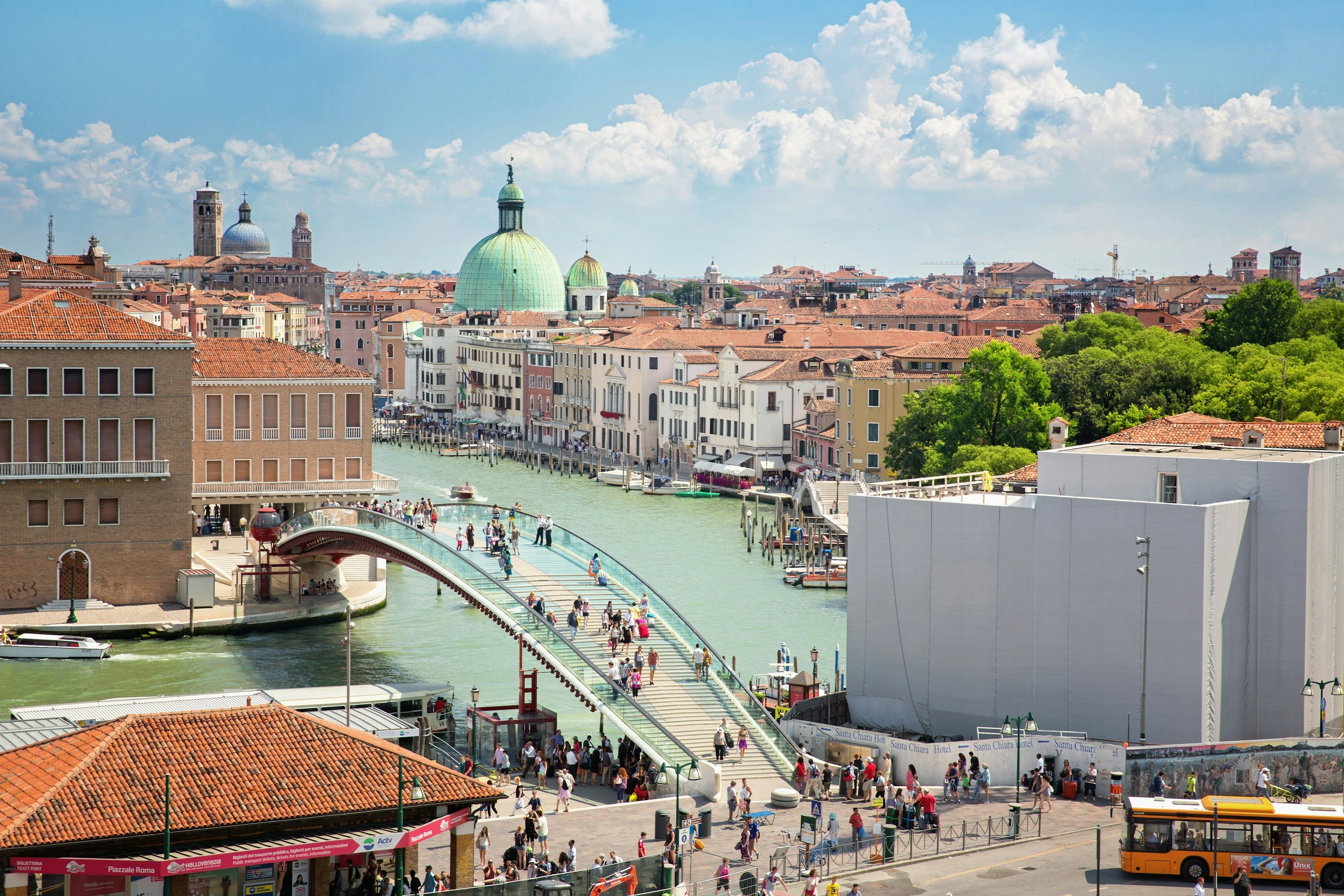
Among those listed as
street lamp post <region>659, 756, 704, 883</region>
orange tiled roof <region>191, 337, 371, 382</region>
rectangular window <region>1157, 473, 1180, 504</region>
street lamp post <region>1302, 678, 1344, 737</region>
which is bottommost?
street lamp post <region>659, 756, 704, 883</region>

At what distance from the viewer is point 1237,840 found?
1589 centimetres

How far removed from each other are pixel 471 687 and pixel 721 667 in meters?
6.36

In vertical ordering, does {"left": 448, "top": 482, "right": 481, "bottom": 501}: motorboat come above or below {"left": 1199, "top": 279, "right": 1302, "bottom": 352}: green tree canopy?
below

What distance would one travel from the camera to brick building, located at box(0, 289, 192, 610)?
1246 inches

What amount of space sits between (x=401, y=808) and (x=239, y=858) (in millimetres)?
1430

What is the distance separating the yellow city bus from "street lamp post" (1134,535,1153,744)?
14.7 feet


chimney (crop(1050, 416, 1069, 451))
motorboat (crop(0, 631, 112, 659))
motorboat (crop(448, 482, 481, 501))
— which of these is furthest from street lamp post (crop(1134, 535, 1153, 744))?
motorboat (crop(448, 482, 481, 501))

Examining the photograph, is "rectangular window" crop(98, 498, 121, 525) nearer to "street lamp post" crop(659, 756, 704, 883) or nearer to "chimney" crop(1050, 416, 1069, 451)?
"street lamp post" crop(659, 756, 704, 883)

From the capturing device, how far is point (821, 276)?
184 m

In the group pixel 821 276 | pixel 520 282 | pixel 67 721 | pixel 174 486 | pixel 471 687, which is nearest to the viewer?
pixel 67 721

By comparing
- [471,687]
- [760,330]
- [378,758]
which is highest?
[760,330]

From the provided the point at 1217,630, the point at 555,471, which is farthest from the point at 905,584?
the point at 555,471

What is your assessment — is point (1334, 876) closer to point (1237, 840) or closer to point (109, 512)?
point (1237, 840)

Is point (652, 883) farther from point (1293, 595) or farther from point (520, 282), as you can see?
point (520, 282)
